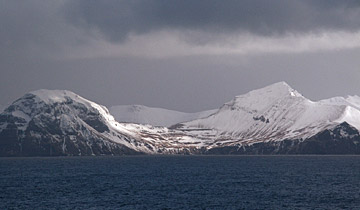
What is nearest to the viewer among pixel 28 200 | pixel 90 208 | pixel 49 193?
pixel 90 208

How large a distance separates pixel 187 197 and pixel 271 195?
24.1 m

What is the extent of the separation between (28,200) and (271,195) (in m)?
68.1

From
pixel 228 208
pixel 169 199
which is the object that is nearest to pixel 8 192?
pixel 169 199

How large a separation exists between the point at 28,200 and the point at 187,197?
4404 cm

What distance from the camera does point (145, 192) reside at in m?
199

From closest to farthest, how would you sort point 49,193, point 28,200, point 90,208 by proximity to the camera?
1. point 90,208
2. point 28,200
3. point 49,193

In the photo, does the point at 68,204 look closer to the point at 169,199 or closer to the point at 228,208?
the point at 169,199

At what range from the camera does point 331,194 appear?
188500 mm

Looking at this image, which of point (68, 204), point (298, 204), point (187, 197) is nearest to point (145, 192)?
point (187, 197)

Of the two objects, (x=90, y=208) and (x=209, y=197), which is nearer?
(x=90, y=208)

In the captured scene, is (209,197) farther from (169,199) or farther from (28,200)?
(28,200)

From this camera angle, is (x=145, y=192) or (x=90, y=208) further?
(x=145, y=192)

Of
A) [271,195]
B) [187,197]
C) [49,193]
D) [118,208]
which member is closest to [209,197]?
[187,197]

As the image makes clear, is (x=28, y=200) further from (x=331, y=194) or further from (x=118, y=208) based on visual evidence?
(x=331, y=194)
